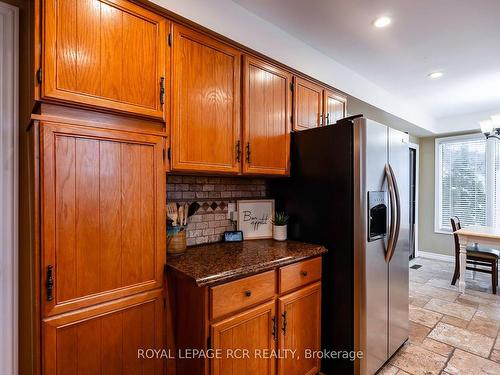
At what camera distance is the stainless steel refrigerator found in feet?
5.96

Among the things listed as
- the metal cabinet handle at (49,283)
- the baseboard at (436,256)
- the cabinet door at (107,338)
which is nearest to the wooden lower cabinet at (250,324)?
the cabinet door at (107,338)

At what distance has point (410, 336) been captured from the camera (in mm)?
2473

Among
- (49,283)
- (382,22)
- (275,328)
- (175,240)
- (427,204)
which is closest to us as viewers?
(49,283)

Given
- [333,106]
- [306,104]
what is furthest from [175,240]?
[333,106]

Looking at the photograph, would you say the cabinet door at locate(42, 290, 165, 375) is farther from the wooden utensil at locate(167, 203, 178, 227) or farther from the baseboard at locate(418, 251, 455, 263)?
the baseboard at locate(418, 251, 455, 263)

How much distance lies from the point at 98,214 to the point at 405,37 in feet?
8.56

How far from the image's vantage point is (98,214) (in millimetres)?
1265

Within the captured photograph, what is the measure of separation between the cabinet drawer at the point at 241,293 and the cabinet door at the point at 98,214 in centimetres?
35

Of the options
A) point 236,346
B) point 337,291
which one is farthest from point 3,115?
point 337,291

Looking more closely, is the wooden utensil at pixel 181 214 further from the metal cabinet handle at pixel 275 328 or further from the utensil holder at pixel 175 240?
the metal cabinet handle at pixel 275 328

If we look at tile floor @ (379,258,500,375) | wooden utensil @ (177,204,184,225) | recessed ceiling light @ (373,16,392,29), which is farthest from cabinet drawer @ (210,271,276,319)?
recessed ceiling light @ (373,16,392,29)

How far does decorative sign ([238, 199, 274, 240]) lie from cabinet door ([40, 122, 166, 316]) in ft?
2.89

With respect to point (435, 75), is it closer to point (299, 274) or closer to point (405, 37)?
point (405, 37)

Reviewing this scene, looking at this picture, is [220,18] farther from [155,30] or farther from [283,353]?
[283,353]
